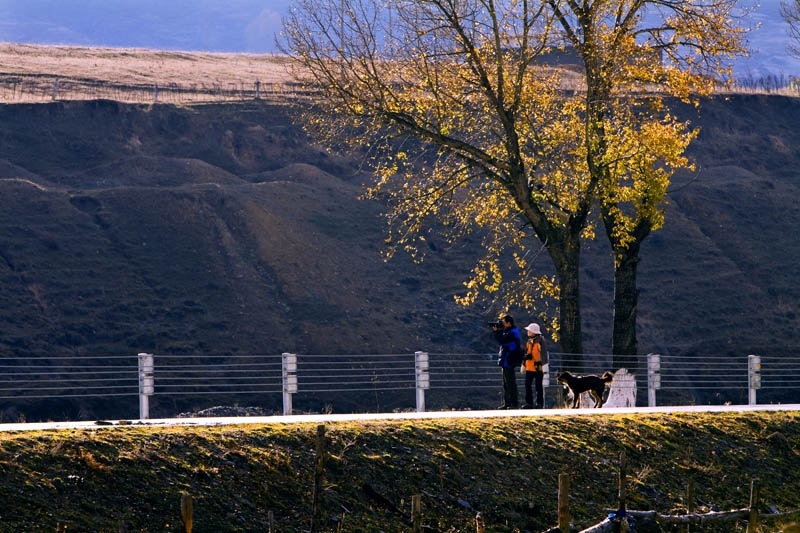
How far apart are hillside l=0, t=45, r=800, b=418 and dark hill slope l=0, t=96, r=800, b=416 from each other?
3.4 inches

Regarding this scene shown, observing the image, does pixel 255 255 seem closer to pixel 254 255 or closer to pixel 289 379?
pixel 254 255

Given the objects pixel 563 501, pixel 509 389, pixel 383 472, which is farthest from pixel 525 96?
pixel 563 501

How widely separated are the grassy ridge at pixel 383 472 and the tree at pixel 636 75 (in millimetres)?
7529

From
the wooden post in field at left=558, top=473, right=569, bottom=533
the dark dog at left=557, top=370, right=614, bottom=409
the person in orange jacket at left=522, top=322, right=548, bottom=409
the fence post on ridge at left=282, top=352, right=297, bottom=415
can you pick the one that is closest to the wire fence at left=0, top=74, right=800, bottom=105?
the fence post on ridge at left=282, top=352, right=297, bottom=415

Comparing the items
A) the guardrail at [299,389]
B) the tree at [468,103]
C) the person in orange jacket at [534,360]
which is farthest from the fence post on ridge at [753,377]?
the person in orange jacket at [534,360]

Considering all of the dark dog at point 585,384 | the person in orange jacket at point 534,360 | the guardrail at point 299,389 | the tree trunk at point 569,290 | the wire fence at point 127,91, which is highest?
the wire fence at point 127,91

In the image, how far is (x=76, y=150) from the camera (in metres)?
65.3

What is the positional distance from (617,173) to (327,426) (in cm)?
1234

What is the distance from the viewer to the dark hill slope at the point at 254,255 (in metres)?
50.0

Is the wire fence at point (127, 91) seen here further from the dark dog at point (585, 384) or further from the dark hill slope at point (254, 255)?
the dark dog at point (585, 384)

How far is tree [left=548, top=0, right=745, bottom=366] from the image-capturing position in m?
28.5

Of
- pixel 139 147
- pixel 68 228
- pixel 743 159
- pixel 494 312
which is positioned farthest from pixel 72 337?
pixel 743 159

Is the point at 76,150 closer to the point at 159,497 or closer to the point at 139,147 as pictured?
the point at 139,147

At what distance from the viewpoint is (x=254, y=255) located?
183 ft
